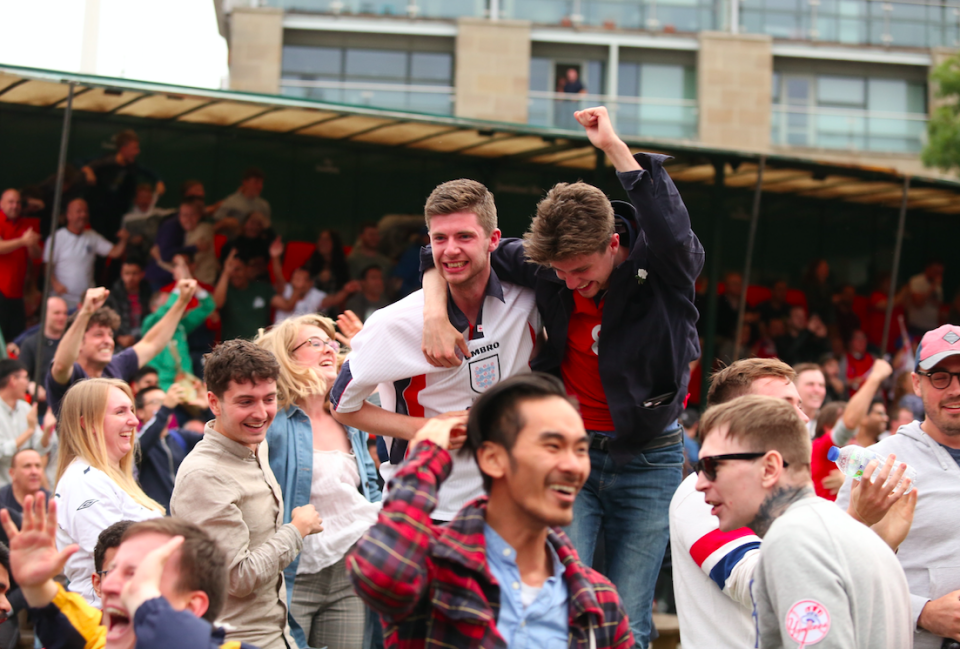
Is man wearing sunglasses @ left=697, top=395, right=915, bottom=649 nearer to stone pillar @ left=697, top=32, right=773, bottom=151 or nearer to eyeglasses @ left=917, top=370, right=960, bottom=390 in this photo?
eyeglasses @ left=917, top=370, right=960, bottom=390

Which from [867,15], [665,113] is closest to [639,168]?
[665,113]

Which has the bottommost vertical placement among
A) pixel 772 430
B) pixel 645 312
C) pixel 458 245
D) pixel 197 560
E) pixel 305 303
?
pixel 197 560

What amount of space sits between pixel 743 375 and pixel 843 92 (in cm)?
2759

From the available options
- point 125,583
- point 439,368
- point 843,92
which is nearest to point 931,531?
point 439,368

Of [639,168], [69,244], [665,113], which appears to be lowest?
[639,168]

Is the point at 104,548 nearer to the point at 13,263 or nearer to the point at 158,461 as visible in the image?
the point at 158,461

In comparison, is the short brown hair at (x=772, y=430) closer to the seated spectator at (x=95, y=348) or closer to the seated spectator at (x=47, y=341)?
the seated spectator at (x=95, y=348)

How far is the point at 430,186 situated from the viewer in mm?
12852

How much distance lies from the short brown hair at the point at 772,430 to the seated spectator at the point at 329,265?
9.11 metres

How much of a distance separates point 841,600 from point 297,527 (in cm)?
216

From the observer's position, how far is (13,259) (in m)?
9.84

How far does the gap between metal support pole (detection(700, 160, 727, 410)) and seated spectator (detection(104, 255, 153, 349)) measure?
6.34m

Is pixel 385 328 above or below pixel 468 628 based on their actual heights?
above

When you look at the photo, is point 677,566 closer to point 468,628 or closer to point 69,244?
point 468,628
